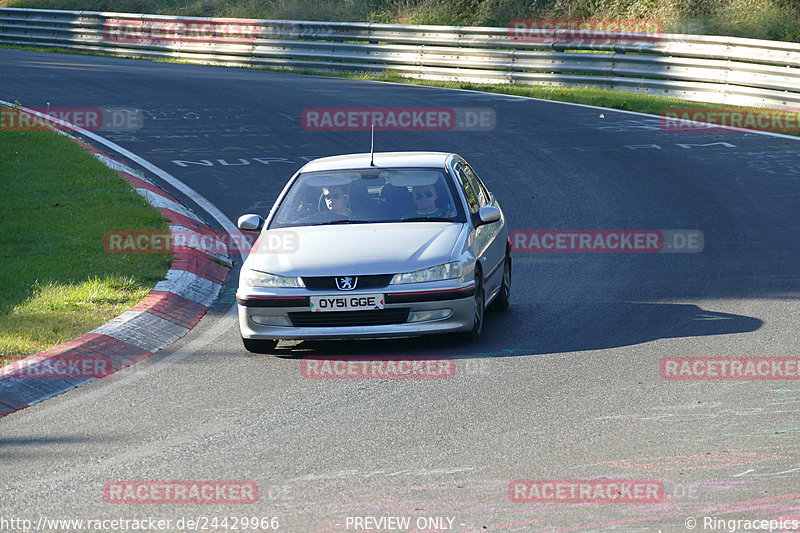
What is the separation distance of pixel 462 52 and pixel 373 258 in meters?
18.0

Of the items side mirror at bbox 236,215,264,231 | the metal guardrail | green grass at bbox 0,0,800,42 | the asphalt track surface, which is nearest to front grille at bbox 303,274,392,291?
the asphalt track surface

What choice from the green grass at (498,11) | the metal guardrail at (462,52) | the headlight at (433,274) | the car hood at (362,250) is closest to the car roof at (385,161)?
the car hood at (362,250)

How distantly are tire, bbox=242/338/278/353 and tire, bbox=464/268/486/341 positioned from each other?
152 centimetres

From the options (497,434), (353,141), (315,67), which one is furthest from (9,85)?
(497,434)

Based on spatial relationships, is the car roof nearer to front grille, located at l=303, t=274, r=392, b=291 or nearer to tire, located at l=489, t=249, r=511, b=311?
tire, located at l=489, t=249, r=511, b=311

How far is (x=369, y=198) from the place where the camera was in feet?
31.8

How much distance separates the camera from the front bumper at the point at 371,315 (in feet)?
27.8

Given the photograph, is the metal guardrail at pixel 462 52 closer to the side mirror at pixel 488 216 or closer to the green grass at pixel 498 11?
the green grass at pixel 498 11

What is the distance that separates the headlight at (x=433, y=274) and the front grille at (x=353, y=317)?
223mm

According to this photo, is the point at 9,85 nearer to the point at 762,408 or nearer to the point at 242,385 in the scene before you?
the point at 242,385

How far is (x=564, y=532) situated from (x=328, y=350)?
3.98 meters

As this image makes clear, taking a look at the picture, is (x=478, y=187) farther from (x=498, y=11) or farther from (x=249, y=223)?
(x=498, y=11)

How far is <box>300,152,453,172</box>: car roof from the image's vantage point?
1005 centimetres

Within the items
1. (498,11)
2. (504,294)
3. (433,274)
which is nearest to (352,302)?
(433,274)
